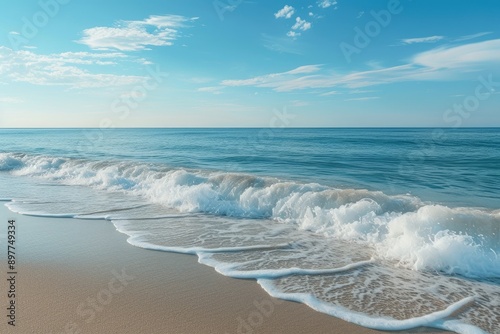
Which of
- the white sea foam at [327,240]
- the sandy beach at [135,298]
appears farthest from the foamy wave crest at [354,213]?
the sandy beach at [135,298]

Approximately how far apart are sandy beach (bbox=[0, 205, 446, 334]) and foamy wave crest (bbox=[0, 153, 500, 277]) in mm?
3360

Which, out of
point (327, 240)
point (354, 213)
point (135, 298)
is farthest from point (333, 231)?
point (135, 298)

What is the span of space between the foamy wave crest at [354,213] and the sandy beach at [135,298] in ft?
11.0

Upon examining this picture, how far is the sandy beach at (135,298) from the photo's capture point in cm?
451

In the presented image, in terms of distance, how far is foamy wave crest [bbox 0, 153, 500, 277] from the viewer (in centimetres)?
682

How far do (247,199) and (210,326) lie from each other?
24.4ft

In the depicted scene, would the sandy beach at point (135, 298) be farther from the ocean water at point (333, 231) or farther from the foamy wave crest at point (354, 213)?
the foamy wave crest at point (354, 213)

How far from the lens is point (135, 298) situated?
206 inches

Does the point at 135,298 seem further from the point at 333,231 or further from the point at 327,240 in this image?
the point at 333,231

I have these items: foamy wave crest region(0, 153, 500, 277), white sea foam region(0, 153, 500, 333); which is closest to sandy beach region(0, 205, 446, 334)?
white sea foam region(0, 153, 500, 333)

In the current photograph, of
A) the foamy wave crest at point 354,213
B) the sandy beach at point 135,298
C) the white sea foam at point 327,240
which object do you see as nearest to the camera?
the sandy beach at point 135,298

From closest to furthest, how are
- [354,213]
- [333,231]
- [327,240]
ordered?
[327,240], [333,231], [354,213]

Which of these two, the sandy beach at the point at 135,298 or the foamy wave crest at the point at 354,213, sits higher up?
the foamy wave crest at the point at 354,213

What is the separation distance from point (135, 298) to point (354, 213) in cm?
630
